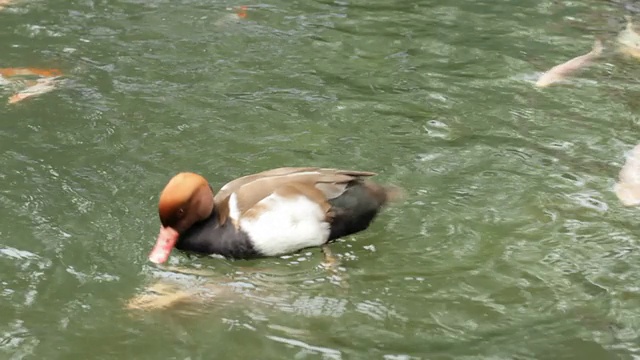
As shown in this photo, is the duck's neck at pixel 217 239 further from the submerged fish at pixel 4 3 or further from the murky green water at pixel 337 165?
the submerged fish at pixel 4 3

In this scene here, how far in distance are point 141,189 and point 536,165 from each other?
265 cm

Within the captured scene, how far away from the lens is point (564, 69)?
740 cm

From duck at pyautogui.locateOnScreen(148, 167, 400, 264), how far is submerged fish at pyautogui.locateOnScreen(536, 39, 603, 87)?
2911 mm

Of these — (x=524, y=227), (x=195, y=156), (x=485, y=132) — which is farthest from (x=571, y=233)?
(x=195, y=156)

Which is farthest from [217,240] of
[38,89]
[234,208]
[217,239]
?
[38,89]

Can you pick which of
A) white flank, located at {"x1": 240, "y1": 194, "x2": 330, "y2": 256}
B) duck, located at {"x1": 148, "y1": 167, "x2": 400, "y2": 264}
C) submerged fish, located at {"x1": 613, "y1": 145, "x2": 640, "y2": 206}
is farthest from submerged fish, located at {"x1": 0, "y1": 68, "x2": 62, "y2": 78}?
submerged fish, located at {"x1": 613, "y1": 145, "x2": 640, "y2": 206}

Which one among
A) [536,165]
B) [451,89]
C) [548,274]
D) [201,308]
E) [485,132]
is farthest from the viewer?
[451,89]

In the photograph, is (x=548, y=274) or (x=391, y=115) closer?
(x=548, y=274)

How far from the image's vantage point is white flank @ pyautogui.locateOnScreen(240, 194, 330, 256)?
476cm

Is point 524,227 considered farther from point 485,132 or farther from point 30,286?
point 30,286

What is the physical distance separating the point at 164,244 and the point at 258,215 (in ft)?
1.75

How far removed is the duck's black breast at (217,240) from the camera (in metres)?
4.76

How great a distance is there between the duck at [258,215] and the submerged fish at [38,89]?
2454 millimetres

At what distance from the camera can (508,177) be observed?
580 cm
